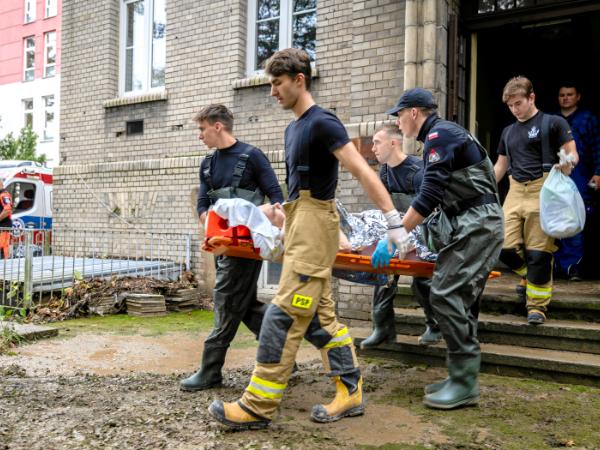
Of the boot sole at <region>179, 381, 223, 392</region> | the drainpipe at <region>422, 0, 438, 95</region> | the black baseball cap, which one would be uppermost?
the drainpipe at <region>422, 0, 438, 95</region>

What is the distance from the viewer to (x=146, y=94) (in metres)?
10.1

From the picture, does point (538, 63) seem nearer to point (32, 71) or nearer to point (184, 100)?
point (184, 100)

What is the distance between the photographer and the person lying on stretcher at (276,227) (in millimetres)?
3531

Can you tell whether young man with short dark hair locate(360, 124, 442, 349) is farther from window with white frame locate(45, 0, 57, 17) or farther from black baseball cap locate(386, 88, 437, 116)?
window with white frame locate(45, 0, 57, 17)

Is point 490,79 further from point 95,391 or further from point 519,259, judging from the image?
point 95,391

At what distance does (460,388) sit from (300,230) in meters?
1.51

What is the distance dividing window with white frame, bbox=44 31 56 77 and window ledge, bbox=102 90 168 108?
→ 64.6ft

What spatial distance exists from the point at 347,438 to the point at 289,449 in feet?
1.25

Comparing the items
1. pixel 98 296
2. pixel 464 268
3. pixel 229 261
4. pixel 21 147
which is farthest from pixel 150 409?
pixel 21 147

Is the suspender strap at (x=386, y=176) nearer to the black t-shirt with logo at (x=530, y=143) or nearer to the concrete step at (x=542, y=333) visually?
the black t-shirt with logo at (x=530, y=143)

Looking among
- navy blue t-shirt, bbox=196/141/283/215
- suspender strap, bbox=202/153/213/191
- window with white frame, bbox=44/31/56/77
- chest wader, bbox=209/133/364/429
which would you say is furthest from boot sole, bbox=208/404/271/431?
window with white frame, bbox=44/31/56/77

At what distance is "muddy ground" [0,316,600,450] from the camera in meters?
3.13

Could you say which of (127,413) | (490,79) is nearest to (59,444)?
(127,413)

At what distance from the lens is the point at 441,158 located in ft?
12.1
